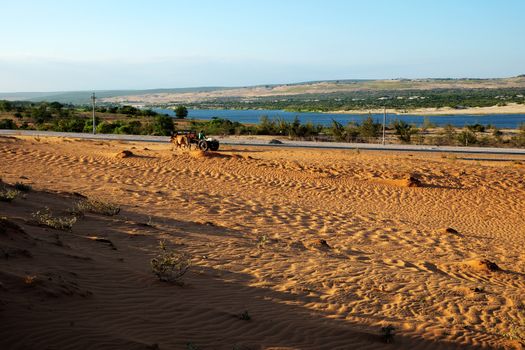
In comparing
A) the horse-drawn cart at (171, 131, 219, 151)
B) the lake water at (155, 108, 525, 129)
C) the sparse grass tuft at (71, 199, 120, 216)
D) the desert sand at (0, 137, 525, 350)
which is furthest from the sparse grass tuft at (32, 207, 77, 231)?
the lake water at (155, 108, 525, 129)

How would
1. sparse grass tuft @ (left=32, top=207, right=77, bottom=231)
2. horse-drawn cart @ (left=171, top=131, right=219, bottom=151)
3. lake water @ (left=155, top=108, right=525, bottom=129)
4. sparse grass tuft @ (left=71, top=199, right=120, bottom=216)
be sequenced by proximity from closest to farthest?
1. sparse grass tuft @ (left=32, top=207, right=77, bottom=231)
2. sparse grass tuft @ (left=71, top=199, right=120, bottom=216)
3. horse-drawn cart @ (left=171, top=131, right=219, bottom=151)
4. lake water @ (left=155, top=108, right=525, bottom=129)

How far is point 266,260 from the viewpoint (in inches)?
447

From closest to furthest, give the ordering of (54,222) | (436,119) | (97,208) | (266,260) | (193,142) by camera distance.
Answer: (266,260) < (54,222) < (97,208) < (193,142) < (436,119)

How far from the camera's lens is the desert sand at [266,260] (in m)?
7.24

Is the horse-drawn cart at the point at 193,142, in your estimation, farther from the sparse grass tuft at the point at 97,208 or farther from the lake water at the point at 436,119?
the lake water at the point at 436,119

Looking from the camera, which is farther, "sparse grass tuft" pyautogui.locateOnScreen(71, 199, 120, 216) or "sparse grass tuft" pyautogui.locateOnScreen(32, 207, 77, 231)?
"sparse grass tuft" pyautogui.locateOnScreen(71, 199, 120, 216)

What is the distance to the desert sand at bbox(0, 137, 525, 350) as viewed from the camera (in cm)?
724

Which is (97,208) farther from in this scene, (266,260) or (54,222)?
(266,260)

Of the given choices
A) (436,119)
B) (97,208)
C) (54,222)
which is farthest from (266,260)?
(436,119)

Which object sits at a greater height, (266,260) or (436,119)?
(436,119)

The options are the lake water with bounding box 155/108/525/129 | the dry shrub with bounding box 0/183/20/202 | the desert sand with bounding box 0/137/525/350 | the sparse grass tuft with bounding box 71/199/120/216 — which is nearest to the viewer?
the desert sand with bounding box 0/137/525/350

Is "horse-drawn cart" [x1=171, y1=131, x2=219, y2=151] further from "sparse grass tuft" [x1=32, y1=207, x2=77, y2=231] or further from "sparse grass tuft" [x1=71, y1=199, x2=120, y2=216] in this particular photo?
"sparse grass tuft" [x1=32, y1=207, x2=77, y2=231]

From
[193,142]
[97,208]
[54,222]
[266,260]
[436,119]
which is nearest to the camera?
[266,260]

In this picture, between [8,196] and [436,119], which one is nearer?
[8,196]
